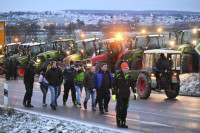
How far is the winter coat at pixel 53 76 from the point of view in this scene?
1650 centimetres

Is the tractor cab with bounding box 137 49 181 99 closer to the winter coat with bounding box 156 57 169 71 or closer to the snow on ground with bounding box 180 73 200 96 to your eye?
the winter coat with bounding box 156 57 169 71

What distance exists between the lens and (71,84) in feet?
58.0

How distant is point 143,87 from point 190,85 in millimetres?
4405

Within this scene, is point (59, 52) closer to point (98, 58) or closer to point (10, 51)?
point (98, 58)

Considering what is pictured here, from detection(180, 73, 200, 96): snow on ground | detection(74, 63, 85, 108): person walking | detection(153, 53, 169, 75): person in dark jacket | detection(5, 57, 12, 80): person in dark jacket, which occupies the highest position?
detection(153, 53, 169, 75): person in dark jacket

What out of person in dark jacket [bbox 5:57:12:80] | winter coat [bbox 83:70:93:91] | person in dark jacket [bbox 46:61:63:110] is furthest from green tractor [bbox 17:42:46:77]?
winter coat [bbox 83:70:93:91]

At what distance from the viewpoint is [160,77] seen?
19.9m

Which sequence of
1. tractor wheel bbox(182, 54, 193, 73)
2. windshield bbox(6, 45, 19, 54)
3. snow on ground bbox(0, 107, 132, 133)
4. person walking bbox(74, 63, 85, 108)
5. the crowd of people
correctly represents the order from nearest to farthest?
snow on ground bbox(0, 107, 132, 133)
the crowd of people
person walking bbox(74, 63, 85, 108)
tractor wheel bbox(182, 54, 193, 73)
windshield bbox(6, 45, 19, 54)

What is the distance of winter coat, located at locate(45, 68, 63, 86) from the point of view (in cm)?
1650

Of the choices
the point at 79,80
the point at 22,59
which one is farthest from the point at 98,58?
the point at 79,80

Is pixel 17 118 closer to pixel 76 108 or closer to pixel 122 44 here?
→ pixel 76 108

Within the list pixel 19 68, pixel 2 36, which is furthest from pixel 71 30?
pixel 19 68

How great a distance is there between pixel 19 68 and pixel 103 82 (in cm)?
2548

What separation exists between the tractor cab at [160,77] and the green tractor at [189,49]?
27.2ft
